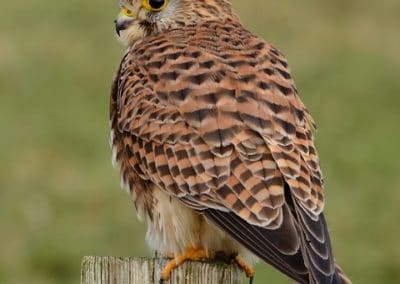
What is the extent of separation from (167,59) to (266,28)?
36.9 ft

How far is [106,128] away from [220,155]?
7415 millimetres

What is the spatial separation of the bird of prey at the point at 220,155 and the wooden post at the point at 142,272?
6 cm

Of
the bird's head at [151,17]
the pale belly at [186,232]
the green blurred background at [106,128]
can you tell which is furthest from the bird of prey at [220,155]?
the green blurred background at [106,128]

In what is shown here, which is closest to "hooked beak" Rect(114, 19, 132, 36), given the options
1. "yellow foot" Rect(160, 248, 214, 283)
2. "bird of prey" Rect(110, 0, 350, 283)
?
"bird of prey" Rect(110, 0, 350, 283)

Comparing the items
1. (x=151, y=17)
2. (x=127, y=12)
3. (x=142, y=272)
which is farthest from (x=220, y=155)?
(x=127, y=12)

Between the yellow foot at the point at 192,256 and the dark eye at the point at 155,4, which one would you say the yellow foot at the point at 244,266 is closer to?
the yellow foot at the point at 192,256

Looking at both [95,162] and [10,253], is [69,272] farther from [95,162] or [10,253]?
[95,162]

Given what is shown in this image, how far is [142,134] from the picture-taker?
5.90 m

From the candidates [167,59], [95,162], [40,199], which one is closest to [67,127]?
[95,162]

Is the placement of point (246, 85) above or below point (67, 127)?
above

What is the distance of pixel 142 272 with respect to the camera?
190 inches

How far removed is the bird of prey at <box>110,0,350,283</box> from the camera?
17.2 feet

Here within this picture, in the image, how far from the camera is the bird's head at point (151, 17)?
688 cm

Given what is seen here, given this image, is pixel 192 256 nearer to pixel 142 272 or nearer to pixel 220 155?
pixel 220 155
